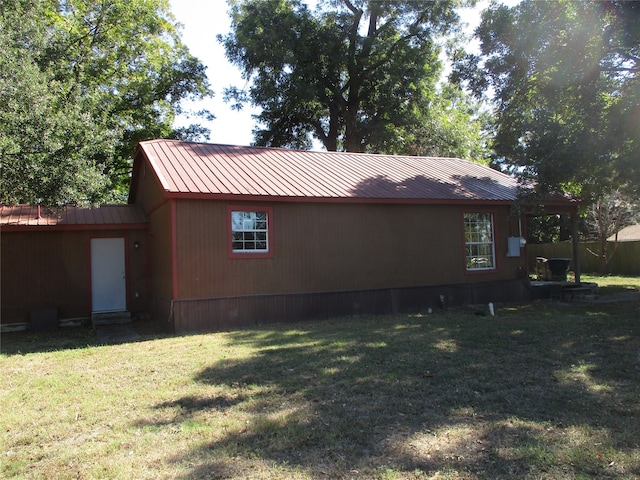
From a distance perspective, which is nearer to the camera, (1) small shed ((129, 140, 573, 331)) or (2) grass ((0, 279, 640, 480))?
(2) grass ((0, 279, 640, 480))

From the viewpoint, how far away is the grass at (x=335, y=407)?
351 cm

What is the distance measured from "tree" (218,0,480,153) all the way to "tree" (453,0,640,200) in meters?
11.4

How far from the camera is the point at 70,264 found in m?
12.4

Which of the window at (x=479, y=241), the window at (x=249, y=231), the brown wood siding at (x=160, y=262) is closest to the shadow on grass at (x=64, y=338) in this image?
the brown wood siding at (x=160, y=262)

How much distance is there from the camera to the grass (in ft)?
11.5

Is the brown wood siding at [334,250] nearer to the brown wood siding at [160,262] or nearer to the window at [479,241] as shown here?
the window at [479,241]

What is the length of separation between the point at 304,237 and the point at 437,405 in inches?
270

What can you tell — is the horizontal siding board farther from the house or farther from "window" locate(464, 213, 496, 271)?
"window" locate(464, 213, 496, 271)

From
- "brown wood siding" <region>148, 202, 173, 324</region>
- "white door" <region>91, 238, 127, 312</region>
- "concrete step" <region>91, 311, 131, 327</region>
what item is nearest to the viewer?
"brown wood siding" <region>148, 202, 173, 324</region>

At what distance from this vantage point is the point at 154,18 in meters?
22.5

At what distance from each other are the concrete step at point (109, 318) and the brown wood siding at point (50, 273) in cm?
55

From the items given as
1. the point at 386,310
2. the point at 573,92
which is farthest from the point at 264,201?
the point at 573,92

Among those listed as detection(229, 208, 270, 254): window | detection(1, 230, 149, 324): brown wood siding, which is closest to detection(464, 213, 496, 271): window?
detection(229, 208, 270, 254): window

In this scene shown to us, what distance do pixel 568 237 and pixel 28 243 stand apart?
28.1 metres
